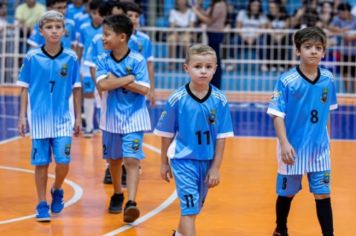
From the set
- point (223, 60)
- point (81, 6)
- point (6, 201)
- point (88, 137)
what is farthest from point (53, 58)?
point (223, 60)

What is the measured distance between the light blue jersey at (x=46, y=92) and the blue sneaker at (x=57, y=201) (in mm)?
561

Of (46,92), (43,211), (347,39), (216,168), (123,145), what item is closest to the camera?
(216,168)

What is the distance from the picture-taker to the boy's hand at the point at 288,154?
24.3ft

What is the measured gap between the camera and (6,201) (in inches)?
379

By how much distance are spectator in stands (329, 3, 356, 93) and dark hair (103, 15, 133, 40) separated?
39.3 ft

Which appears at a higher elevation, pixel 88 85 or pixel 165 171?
pixel 88 85

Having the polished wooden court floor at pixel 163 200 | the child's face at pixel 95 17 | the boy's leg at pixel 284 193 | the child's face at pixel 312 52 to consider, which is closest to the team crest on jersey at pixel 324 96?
the child's face at pixel 312 52

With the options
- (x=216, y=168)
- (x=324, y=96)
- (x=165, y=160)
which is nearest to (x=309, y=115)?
(x=324, y=96)

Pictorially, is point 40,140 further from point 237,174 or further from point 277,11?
point 277,11

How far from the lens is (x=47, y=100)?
28.8 feet

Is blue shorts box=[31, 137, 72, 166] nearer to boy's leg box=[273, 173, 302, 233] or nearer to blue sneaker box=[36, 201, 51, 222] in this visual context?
blue sneaker box=[36, 201, 51, 222]

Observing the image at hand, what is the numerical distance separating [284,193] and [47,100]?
2.35 m

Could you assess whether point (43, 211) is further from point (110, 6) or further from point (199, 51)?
point (110, 6)

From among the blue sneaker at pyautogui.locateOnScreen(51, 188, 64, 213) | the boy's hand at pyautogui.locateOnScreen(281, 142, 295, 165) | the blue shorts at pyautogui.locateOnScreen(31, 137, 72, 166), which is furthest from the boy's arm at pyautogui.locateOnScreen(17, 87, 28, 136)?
the boy's hand at pyautogui.locateOnScreen(281, 142, 295, 165)
